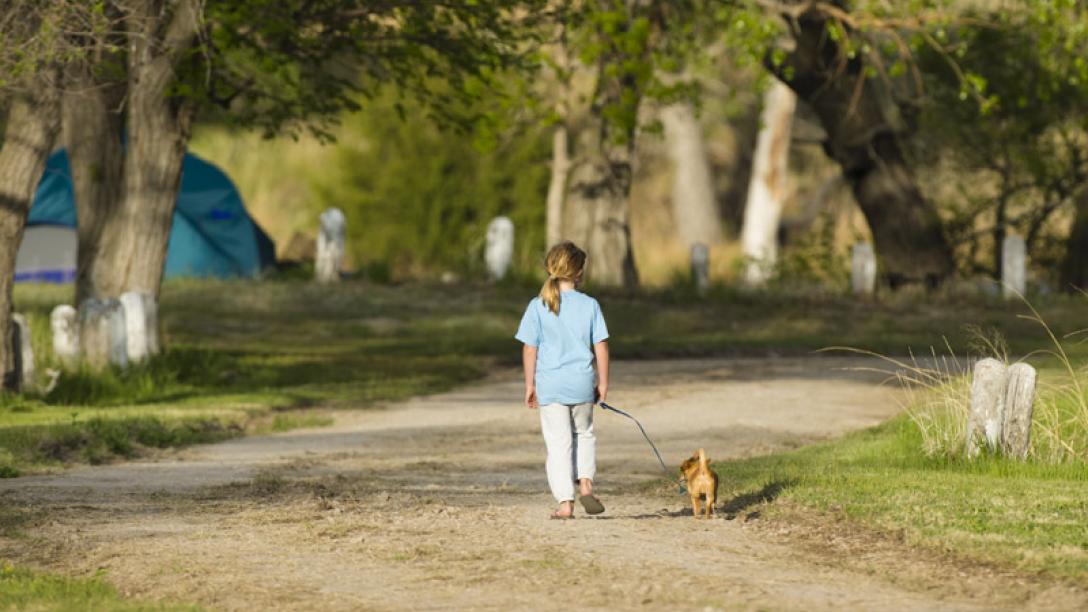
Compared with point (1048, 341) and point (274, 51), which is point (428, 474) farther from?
point (1048, 341)

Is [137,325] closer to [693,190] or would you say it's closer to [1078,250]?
[1078,250]

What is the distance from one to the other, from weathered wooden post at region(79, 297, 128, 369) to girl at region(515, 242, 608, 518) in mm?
9060

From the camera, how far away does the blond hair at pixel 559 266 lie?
10492 mm

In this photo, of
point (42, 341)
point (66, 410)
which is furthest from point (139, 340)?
point (66, 410)

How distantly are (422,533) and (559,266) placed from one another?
1.62 metres

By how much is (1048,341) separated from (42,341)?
1238cm

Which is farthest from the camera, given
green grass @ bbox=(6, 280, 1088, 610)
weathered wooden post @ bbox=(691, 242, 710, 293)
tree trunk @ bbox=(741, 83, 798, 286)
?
tree trunk @ bbox=(741, 83, 798, 286)

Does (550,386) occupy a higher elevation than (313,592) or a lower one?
higher

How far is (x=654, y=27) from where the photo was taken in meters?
28.9

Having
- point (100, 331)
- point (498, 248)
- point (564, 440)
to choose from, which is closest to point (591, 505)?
point (564, 440)

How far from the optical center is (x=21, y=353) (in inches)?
695

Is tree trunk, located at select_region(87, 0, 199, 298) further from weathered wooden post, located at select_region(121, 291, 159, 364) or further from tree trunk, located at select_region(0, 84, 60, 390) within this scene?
tree trunk, located at select_region(0, 84, 60, 390)

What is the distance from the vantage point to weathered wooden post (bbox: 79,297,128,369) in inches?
735

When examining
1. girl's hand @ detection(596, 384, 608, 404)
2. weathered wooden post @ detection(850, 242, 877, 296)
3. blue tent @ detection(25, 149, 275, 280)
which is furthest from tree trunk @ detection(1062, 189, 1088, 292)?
girl's hand @ detection(596, 384, 608, 404)
